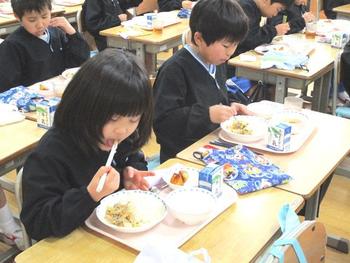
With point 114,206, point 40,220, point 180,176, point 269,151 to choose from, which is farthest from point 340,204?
point 40,220

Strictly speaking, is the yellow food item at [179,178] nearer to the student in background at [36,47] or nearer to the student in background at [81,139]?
the student in background at [81,139]

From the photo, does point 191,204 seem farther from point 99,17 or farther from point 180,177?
point 99,17

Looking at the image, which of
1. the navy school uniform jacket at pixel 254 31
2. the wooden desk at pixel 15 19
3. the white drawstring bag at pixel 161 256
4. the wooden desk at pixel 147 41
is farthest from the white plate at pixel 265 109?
the wooden desk at pixel 15 19

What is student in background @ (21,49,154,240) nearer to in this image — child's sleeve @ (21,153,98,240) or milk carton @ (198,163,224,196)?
child's sleeve @ (21,153,98,240)

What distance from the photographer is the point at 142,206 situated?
1332 mm

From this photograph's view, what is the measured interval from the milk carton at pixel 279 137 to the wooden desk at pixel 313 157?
0.10 ft

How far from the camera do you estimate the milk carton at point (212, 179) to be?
4.54ft

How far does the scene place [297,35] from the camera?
3564mm

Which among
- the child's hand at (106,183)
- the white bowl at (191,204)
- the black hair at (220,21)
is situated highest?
the black hair at (220,21)

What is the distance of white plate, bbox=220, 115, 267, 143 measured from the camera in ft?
5.87

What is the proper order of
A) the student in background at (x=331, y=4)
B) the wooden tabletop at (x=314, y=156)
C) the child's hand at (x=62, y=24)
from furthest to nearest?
the student in background at (x=331, y=4), the child's hand at (x=62, y=24), the wooden tabletop at (x=314, y=156)

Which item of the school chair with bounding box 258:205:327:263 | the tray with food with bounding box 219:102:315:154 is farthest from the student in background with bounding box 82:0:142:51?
the school chair with bounding box 258:205:327:263

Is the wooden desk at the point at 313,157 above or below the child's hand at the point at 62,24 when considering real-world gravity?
below

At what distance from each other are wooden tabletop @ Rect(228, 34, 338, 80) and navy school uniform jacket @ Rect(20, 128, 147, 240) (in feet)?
5.41
